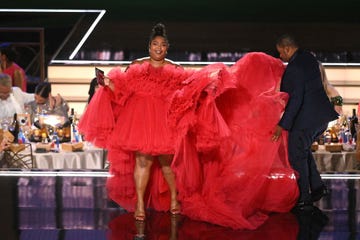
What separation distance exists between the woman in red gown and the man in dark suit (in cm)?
8

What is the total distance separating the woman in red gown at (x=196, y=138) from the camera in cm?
461

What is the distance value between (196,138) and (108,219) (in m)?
0.76

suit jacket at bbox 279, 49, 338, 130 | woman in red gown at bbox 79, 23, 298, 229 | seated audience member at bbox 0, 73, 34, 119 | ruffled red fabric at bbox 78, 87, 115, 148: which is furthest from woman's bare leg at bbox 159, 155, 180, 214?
seated audience member at bbox 0, 73, 34, 119

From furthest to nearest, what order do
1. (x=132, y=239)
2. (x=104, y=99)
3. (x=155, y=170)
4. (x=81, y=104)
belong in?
1. (x=81, y=104)
2. (x=155, y=170)
3. (x=104, y=99)
4. (x=132, y=239)

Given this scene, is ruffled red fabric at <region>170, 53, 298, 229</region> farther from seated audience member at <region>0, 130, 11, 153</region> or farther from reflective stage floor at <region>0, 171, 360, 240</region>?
seated audience member at <region>0, 130, 11, 153</region>

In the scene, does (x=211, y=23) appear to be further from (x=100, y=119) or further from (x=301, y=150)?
(x=100, y=119)

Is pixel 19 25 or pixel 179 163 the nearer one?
pixel 179 163

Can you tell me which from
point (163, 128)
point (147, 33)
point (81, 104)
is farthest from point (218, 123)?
point (147, 33)

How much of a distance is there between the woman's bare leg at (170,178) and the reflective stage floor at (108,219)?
0.08 metres

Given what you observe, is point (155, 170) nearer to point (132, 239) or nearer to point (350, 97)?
point (132, 239)

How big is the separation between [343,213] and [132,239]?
1.43m

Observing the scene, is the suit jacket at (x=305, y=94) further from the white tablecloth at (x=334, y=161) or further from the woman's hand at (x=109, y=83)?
the white tablecloth at (x=334, y=161)

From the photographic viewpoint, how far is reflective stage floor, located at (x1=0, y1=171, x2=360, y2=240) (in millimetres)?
4516

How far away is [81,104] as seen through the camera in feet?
34.0
